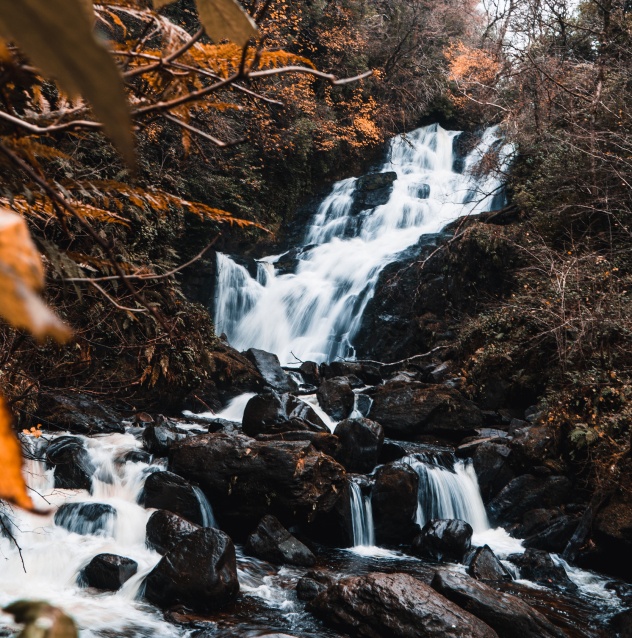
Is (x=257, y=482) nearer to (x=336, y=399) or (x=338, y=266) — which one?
(x=336, y=399)

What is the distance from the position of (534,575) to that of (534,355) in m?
4.93

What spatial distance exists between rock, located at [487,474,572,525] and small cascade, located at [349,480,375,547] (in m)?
1.85

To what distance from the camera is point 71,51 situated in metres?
0.22

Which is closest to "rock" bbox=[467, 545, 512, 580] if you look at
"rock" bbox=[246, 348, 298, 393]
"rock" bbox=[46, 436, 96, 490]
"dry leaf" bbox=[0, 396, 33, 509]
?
"rock" bbox=[46, 436, 96, 490]

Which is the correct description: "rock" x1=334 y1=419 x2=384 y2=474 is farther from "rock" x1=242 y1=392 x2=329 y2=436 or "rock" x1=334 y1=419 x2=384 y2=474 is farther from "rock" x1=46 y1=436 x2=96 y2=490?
"rock" x1=46 y1=436 x2=96 y2=490

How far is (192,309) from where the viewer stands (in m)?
11.5

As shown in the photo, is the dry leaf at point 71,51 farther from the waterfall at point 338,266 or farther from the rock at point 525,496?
the waterfall at point 338,266

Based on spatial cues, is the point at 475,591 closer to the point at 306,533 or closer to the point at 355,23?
the point at 306,533

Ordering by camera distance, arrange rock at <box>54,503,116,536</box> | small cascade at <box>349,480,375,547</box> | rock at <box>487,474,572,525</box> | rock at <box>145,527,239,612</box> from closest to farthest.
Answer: rock at <box>145,527,239,612</box> → rock at <box>54,503,116,536</box> → small cascade at <box>349,480,375,547</box> → rock at <box>487,474,572,525</box>

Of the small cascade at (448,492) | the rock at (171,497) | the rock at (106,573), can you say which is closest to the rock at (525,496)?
the small cascade at (448,492)

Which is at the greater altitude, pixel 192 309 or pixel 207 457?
pixel 192 309

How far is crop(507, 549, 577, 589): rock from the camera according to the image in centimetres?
609

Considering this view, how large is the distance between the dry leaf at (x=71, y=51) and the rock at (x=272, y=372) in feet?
37.7

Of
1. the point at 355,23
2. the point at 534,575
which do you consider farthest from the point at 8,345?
the point at 355,23
